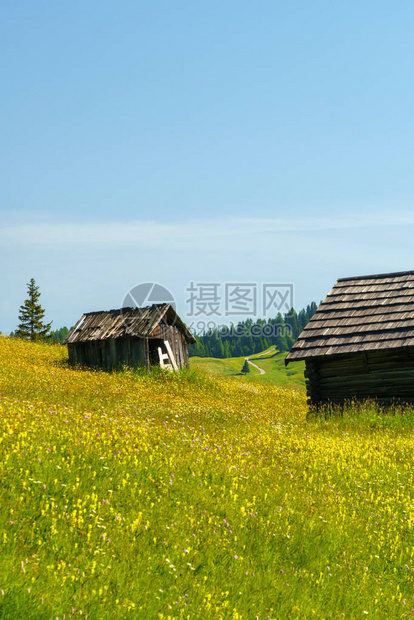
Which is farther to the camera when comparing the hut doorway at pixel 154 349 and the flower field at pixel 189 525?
the hut doorway at pixel 154 349

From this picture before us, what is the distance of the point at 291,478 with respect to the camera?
8188 mm

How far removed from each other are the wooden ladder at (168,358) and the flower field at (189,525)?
1825 cm

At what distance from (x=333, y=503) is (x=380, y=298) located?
14.0 m

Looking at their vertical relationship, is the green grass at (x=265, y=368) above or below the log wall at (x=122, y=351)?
below

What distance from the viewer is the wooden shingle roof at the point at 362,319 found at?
1788 cm

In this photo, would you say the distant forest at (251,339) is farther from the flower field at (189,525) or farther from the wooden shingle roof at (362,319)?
the flower field at (189,525)

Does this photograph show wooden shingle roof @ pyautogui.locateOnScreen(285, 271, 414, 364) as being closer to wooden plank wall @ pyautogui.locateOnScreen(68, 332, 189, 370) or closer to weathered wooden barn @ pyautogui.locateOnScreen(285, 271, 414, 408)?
weathered wooden barn @ pyautogui.locateOnScreen(285, 271, 414, 408)

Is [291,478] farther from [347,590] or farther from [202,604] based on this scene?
[202,604]

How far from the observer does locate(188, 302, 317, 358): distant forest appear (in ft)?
557

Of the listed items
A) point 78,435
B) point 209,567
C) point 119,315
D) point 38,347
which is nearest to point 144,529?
point 209,567

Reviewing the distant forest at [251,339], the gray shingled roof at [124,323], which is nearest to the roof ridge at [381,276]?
the gray shingled roof at [124,323]

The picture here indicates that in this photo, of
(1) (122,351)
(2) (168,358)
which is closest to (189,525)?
(1) (122,351)

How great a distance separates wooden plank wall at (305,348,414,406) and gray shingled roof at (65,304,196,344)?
11.4 m

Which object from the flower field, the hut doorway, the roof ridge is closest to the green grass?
the hut doorway
